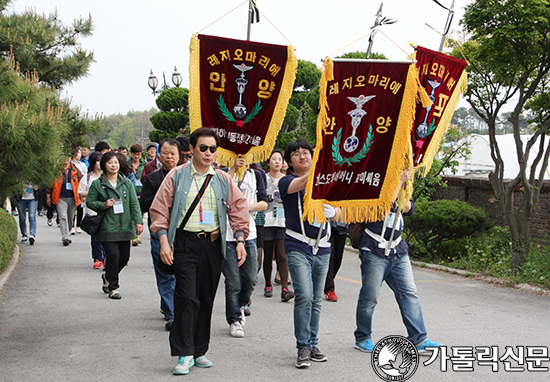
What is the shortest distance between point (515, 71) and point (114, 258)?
247 inches

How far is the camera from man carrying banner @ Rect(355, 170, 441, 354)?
5.09 m

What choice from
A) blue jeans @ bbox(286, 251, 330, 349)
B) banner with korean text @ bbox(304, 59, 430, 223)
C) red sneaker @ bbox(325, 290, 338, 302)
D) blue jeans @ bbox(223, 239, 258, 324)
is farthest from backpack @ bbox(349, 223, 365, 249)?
red sneaker @ bbox(325, 290, 338, 302)

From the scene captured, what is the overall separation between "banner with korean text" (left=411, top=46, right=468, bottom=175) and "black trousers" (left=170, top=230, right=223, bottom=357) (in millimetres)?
2222

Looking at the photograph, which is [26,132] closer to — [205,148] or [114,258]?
[205,148]

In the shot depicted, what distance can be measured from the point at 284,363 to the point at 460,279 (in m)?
5.12

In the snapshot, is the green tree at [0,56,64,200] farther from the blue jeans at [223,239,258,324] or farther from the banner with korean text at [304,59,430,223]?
the banner with korean text at [304,59,430,223]

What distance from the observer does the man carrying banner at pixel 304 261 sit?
15.8 feet

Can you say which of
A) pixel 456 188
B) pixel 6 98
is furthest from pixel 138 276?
pixel 456 188

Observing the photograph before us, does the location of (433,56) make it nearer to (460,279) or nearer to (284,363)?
(284,363)

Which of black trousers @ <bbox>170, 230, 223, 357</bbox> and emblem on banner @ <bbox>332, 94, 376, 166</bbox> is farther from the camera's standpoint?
emblem on banner @ <bbox>332, 94, 376, 166</bbox>

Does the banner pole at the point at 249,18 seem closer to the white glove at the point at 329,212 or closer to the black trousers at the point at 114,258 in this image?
the white glove at the point at 329,212

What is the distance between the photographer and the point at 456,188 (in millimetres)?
13117

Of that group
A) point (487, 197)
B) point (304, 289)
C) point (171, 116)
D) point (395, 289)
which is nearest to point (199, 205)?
point (304, 289)

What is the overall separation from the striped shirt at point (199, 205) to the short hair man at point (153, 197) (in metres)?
1.27
